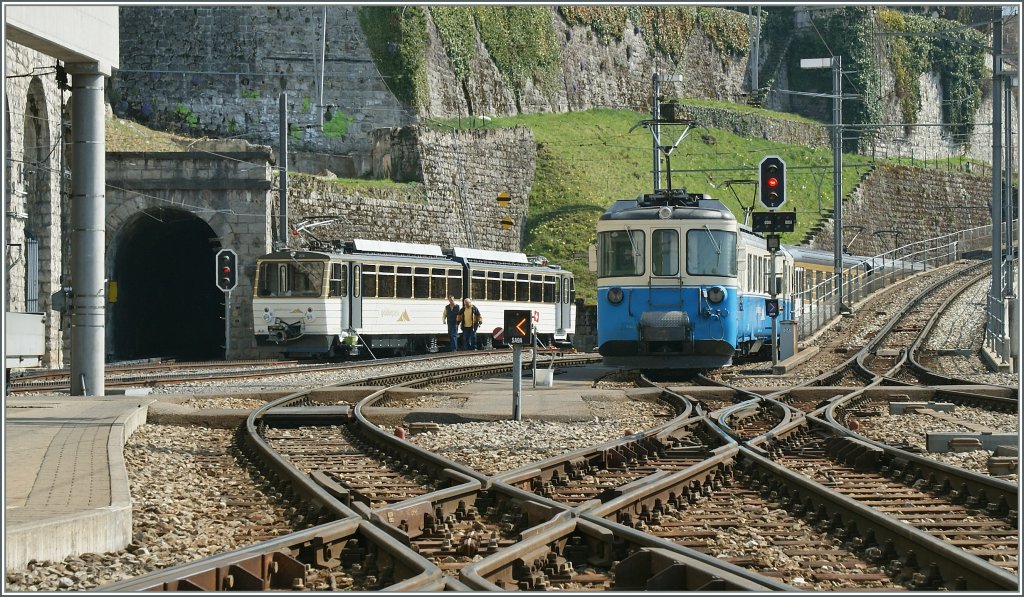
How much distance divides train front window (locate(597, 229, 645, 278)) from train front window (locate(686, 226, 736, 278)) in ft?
2.48

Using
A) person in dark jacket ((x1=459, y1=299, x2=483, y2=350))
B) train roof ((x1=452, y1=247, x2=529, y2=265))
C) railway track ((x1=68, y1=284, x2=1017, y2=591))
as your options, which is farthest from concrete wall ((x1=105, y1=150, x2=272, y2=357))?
railway track ((x1=68, y1=284, x2=1017, y2=591))

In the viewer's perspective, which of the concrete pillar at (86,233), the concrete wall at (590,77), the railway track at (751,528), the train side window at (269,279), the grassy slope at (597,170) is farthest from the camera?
the concrete wall at (590,77)

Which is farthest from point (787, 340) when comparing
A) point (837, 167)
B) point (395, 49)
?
point (395, 49)

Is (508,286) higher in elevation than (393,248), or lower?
lower

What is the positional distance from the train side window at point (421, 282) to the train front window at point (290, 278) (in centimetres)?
301

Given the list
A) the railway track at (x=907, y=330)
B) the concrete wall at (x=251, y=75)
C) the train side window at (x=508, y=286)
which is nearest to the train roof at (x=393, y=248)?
the train side window at (x=508, y=286)

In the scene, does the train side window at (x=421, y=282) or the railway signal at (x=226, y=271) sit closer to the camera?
Result: the railway signal at (x=226, y=271)

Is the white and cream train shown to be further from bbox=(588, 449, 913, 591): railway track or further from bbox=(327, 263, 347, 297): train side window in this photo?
bbox=(588, 449, 913, 591): railway track

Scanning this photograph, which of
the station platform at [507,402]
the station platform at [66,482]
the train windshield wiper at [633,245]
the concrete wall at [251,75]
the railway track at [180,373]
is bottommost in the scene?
the railway track at [180,373]

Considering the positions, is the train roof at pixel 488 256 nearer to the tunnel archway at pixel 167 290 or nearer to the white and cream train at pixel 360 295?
the white and cream train at pixel 360 295

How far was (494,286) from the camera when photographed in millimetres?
36719

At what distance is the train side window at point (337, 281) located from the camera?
3094 centimetres

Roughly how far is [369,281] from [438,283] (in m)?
2.66

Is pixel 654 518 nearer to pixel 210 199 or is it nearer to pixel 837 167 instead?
pixel 210 199
